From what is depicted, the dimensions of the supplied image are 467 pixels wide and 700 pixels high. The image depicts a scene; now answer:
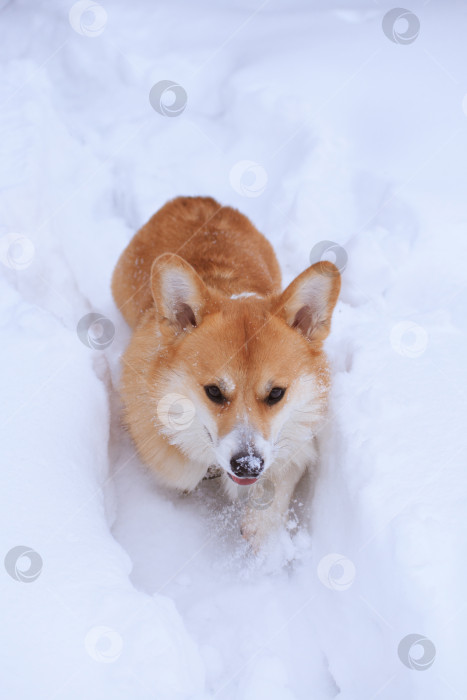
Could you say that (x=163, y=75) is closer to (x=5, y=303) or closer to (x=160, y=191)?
(x=160, y=191)

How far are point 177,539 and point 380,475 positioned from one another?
100 cm

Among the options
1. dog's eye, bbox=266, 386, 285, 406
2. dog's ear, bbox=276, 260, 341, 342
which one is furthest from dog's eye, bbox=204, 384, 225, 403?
dog's ear, bbox=276, 260, 341, 342

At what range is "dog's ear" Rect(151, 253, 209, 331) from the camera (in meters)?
2.23

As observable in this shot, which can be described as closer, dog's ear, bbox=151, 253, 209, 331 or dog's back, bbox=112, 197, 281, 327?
dog's ear, bbox=151, 253, 209, 331

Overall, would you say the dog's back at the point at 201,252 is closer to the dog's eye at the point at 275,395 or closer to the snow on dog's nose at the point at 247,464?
the dog's eye at the point at 275,395

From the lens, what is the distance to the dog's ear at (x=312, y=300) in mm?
2258

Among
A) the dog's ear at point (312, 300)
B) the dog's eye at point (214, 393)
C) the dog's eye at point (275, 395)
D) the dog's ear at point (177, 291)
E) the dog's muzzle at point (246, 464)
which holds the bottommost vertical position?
the dog's muzzle at point (246, 464)

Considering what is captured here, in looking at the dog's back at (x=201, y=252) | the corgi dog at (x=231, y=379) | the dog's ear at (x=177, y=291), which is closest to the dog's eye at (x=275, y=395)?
the corgi dog at (x=231, y=379)

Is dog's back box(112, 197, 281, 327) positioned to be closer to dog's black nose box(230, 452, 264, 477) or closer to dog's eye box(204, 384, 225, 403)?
dog's eye box(204, 384, 225, 403)

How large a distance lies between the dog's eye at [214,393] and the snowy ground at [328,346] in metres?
0.56

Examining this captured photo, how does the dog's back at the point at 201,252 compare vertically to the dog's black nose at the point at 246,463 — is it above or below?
above

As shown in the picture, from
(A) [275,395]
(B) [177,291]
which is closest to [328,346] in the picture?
(A) [275,395]

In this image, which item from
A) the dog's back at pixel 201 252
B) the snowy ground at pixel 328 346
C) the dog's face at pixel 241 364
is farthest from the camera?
the dog's back at pixel 201 252

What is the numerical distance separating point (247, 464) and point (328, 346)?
1091 mm
